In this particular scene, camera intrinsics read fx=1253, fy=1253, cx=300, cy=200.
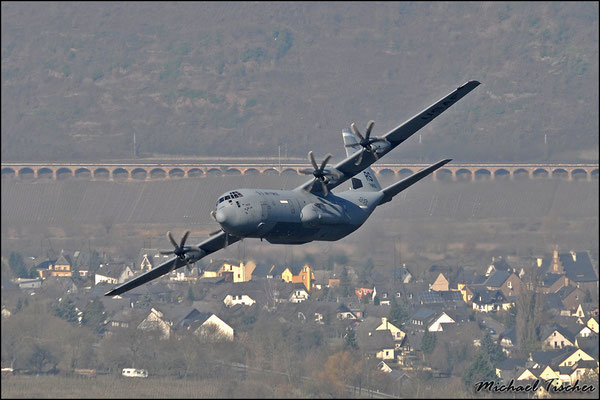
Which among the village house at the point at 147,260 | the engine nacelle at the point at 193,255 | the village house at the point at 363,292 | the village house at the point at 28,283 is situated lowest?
the village house at the point at 363,292

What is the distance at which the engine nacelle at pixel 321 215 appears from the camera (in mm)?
52125

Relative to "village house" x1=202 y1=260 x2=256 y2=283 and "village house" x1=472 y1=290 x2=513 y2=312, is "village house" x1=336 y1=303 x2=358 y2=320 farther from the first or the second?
"village house" x1=472 y1=290 x2=513 y2=312

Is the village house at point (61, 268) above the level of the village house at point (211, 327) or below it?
above

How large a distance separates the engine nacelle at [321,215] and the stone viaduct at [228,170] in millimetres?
40674

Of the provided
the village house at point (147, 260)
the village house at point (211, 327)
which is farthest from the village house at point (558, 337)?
the village house at point (147, 260)

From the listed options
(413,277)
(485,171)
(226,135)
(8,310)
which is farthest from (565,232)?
(226,135)

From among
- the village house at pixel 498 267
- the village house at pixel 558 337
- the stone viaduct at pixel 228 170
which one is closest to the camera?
the village house at pixel 558 337

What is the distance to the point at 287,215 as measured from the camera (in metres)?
51.7

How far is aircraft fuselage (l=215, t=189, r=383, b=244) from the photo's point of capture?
50.4 metres

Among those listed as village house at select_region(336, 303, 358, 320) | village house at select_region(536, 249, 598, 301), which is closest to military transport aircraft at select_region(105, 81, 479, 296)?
village house at select_region(336, 303, 358, 320)

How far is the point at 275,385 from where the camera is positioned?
2714 inches

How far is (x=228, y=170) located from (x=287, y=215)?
70.1 metres

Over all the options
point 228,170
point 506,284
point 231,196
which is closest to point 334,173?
point 231,196

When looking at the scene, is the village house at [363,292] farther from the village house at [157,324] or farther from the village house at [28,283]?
the village house at [28,283]
